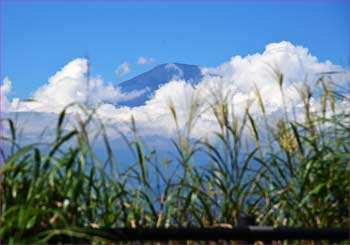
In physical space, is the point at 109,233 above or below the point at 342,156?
below

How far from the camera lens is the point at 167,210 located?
148 inches

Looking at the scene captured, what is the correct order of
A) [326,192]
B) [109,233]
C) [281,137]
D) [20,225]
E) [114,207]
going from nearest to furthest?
[20,225]
[109,233]
[114,207]
[326,192]
[281,137]

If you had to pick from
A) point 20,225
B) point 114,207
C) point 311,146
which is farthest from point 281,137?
point 20,225

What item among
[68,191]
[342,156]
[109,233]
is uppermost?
[342,156]

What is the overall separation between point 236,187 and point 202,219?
0.30m

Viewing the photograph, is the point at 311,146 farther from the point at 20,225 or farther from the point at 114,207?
the point at 20,225

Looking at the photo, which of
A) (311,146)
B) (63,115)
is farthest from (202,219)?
(63,115)

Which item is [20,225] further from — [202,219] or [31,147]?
[202,219]

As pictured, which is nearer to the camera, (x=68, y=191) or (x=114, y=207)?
(x=68, y=191)

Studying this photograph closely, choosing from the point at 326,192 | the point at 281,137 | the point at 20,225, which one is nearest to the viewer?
the point at 20,225

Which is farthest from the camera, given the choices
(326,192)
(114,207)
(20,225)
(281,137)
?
(281,137)

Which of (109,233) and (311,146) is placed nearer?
(109,233)

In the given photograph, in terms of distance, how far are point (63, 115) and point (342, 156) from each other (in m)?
1.75

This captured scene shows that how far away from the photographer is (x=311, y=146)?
405cm
